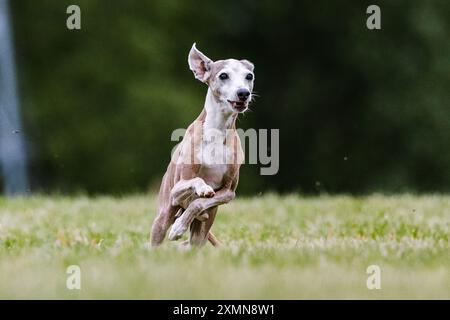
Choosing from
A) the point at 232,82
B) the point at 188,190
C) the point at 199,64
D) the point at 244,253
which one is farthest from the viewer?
the point at 199,64

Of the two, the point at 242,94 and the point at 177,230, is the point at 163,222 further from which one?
the point at 242,94

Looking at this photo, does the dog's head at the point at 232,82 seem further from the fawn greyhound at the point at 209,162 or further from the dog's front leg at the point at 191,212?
the dog's front leg at the point at 191,212

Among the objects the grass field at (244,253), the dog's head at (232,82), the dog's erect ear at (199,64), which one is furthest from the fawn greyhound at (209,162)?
the grass field at (244,253)

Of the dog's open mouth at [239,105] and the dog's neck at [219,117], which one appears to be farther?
the dog's neck at [219,117]

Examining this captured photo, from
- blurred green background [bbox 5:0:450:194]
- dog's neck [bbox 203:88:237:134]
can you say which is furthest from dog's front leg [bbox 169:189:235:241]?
blurred green background [bbox 5:0:450:194]

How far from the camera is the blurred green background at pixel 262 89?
1054 inches

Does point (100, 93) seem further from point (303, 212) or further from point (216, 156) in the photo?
point (216, 156)

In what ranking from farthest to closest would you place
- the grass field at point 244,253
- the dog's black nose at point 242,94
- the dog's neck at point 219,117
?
the dog's neck at point 219,117, the dog's black nose at point 242,94, the grass field at point 244,253

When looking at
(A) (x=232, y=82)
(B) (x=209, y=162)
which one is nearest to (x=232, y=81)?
(A) (x=232, y=82)

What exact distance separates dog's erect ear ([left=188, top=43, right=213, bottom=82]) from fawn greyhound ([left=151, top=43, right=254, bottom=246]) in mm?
127

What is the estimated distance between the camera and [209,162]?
799 cm

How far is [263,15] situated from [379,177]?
614 centimetres

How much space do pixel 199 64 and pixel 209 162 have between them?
0.91 metres

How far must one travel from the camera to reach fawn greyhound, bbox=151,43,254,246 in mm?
7902
